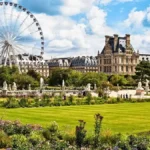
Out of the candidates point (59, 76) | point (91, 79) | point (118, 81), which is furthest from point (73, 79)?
point (118, 81)

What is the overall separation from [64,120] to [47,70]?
14277cm

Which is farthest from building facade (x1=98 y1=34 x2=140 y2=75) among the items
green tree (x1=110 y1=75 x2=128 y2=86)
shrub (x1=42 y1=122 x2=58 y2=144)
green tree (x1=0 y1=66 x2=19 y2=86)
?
shrub (x1=42 y1=122 x2=58 y2=144)

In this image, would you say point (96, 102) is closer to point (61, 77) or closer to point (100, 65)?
point (61, 77)

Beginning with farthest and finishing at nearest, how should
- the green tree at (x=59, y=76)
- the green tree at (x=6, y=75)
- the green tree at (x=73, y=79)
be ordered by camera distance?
the green tree at (x=59, y=76)
the green tree at (x=73, y=79)
the green tree at (x=6, y=75)

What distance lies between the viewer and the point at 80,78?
93.2m

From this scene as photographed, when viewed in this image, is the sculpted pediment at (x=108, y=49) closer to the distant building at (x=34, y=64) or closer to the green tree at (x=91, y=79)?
the distant building at (x=34, y=64)

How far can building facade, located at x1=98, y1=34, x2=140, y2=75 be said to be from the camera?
134 metres

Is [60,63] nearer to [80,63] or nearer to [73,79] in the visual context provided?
[80,63]

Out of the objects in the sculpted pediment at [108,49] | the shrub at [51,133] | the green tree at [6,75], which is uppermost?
the sculpted pediment at [108,49]

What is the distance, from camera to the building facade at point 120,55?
13362cm

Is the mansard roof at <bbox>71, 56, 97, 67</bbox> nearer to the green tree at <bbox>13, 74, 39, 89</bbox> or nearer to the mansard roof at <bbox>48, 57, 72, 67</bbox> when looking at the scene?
the mansard roof at <bbox>48, 57, 72, 67</bbox>

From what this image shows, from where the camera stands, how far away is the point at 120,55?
134 meters

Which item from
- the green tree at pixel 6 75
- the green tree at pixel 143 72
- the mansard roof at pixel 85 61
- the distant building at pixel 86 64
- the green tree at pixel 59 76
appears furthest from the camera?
the mansard roof at pixel 85 61

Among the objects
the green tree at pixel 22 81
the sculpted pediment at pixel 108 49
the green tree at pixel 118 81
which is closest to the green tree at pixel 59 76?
the green tree at pixel 118 81
